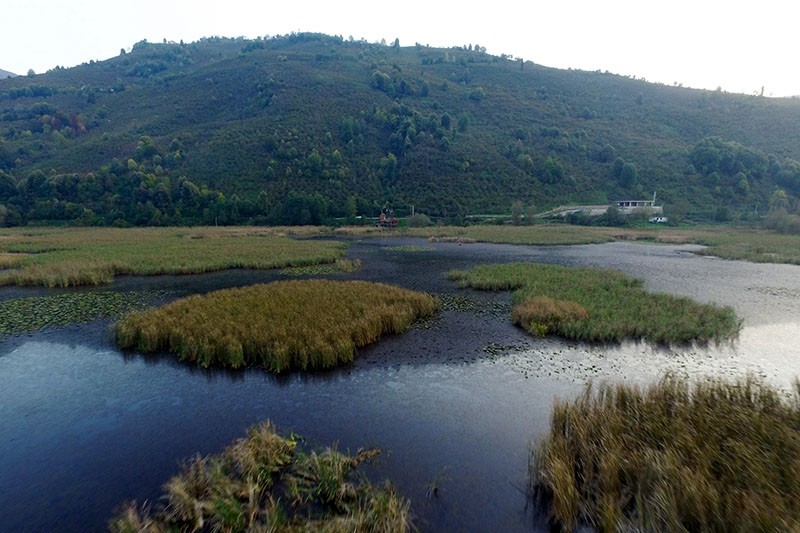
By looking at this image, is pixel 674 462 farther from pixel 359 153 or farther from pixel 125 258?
pixel 359 153

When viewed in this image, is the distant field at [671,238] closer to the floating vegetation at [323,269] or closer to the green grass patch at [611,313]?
the green grass patch at [611,313]

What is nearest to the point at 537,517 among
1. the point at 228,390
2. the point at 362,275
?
the point at 228,390

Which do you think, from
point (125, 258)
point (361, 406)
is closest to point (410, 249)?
point (125, 258)

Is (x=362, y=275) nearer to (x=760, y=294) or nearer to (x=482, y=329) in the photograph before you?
(x=482, y=329)

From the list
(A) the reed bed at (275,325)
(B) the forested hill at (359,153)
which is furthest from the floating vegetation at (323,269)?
(B) the forested hill at (359,153)

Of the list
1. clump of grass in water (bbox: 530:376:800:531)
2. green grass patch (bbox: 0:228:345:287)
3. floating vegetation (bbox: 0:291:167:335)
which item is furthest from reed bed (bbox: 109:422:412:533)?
green grass patch (bbox: 0:228:345:287)
